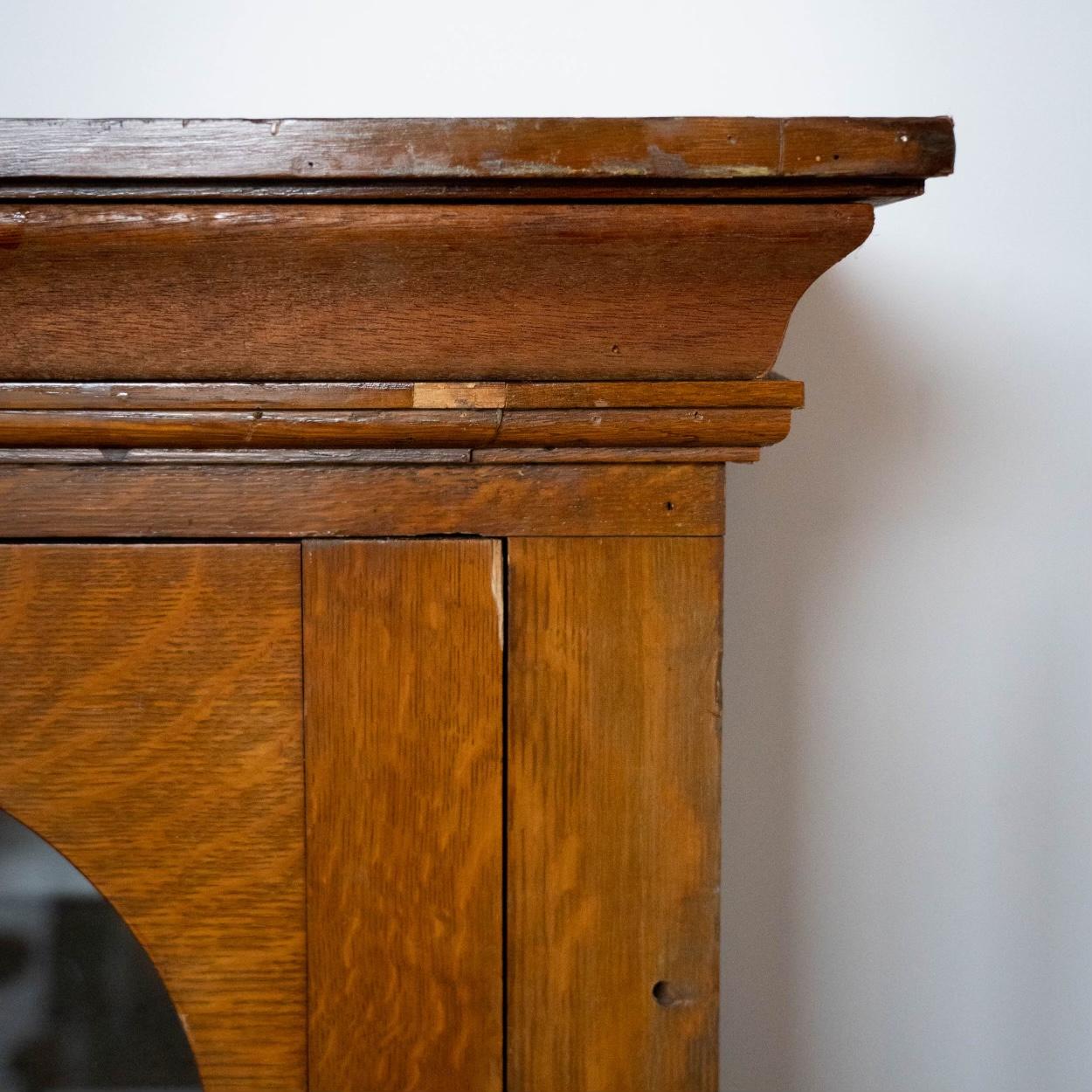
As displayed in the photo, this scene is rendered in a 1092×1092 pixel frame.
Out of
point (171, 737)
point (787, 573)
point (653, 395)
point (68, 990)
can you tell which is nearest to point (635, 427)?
point (653, 395)

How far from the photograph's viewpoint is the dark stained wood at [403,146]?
0.44m

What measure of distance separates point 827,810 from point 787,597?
0.18 meters

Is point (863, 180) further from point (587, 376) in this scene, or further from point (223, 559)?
point (223, 559)

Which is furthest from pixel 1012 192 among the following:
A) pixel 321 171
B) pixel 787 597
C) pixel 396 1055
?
pixel 396 1055

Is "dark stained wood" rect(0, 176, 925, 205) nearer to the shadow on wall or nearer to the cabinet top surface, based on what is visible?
the cabinet top surface

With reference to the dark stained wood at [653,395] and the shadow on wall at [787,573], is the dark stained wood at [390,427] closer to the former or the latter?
the dark stained wood at [653,395]

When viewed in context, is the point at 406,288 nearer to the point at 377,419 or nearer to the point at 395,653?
the point at 377,419

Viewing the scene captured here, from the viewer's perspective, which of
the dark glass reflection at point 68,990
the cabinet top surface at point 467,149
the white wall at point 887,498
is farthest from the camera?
the white wall at point 887,498

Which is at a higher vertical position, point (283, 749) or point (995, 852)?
point (283, 749)

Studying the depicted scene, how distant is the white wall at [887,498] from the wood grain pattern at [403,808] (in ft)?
1.37

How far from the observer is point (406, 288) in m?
0.48

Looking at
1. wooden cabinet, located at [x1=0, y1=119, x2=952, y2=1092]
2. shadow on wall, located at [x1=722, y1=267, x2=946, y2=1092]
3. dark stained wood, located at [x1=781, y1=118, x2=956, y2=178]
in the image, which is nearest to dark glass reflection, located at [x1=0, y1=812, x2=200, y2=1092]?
wooden cabinet, located at [x1=0, y1=119, x2=952, y2=1092]

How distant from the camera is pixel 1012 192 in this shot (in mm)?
895

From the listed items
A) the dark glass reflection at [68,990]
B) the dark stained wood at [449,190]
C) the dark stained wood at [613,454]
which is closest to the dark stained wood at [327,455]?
the dark stained wood at [613,454]
